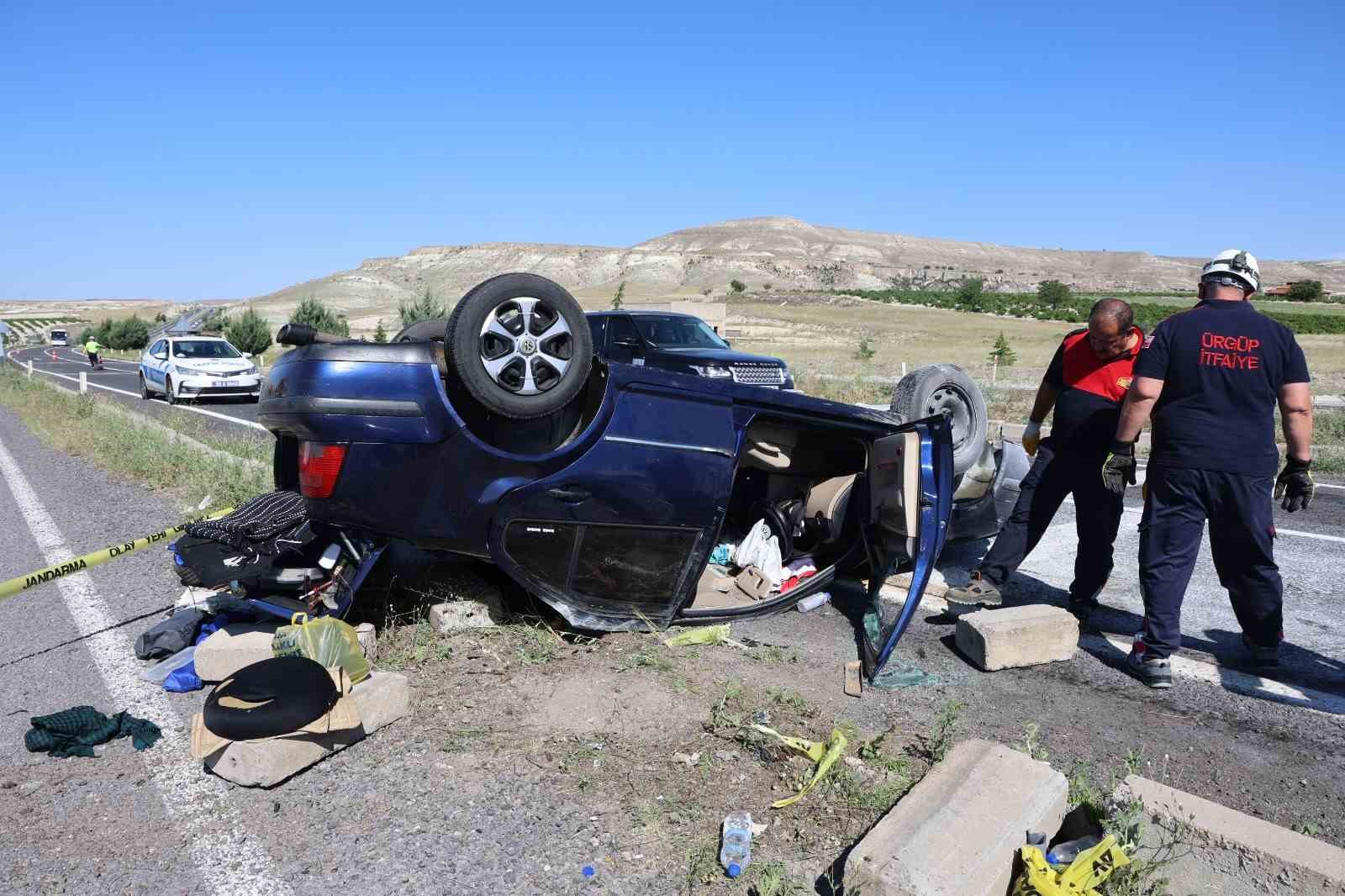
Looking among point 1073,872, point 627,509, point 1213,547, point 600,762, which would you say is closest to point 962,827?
point 1073,872

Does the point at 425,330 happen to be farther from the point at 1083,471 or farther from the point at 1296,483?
the point at 1296,483

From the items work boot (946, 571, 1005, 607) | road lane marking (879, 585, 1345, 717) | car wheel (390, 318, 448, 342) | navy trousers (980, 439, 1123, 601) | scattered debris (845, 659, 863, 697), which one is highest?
car wheel (390, 318, 448, 342)

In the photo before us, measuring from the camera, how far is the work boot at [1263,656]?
14.4 feet

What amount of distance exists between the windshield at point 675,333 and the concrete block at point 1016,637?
8168mm

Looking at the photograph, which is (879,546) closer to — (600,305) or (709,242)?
(600,305)

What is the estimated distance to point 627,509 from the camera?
13.7ft

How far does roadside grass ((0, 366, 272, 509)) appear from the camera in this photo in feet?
26.8

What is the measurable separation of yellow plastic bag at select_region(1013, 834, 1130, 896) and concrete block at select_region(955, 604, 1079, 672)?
5.54 ft

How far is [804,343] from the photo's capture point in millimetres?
48250

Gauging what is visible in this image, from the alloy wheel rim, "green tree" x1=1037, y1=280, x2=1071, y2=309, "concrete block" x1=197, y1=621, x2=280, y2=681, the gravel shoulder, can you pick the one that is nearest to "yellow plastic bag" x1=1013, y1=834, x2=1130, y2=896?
the gravel shoulder

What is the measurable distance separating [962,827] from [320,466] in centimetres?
272

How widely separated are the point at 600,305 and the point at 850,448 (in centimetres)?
6508

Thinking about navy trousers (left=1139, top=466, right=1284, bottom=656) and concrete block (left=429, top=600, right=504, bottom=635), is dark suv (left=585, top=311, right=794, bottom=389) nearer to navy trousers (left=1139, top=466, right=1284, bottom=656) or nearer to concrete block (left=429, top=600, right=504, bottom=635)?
concrete block (left=429, top=600, right=504, bottom=635)

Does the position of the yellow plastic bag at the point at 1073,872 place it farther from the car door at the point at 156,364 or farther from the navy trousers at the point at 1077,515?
the car door at the point at 156,364
